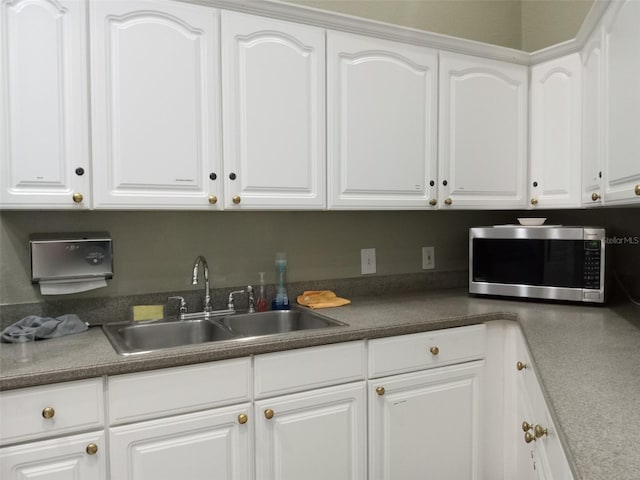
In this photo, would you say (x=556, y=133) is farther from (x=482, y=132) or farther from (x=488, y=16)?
(x=488, y=16)

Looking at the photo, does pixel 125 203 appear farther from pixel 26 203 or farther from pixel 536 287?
pixel 536 287

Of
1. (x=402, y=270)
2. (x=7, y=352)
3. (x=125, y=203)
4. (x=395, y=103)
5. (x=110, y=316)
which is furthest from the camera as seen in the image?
(x=402, y=270)

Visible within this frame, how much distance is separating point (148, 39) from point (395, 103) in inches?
40.1

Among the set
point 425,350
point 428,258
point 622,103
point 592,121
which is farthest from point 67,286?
point 592,121

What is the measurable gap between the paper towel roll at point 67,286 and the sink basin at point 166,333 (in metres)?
0.16

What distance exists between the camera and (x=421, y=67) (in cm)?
228

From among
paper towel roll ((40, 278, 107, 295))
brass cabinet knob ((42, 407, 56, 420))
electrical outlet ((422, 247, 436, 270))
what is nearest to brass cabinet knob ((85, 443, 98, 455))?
brass cabinet knob ((42, 407, 56, 420))

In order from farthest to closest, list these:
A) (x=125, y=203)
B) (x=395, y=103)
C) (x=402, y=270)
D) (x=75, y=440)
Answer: (x=402, y=270) → (x=395, y=103) → (x=125, y=203) → (x=75, y=440)

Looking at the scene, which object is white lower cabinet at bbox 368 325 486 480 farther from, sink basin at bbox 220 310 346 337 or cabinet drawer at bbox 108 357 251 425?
cabinet drawer at bbox 108 357 251 425

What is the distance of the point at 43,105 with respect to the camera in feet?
5.39

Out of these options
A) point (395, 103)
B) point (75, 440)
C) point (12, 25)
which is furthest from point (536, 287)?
point (12, 25)

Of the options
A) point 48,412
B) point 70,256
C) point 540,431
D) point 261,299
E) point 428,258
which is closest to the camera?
point 540,431

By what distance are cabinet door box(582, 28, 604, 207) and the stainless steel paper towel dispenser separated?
190 centimetres

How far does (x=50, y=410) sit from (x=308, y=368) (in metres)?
0.77
